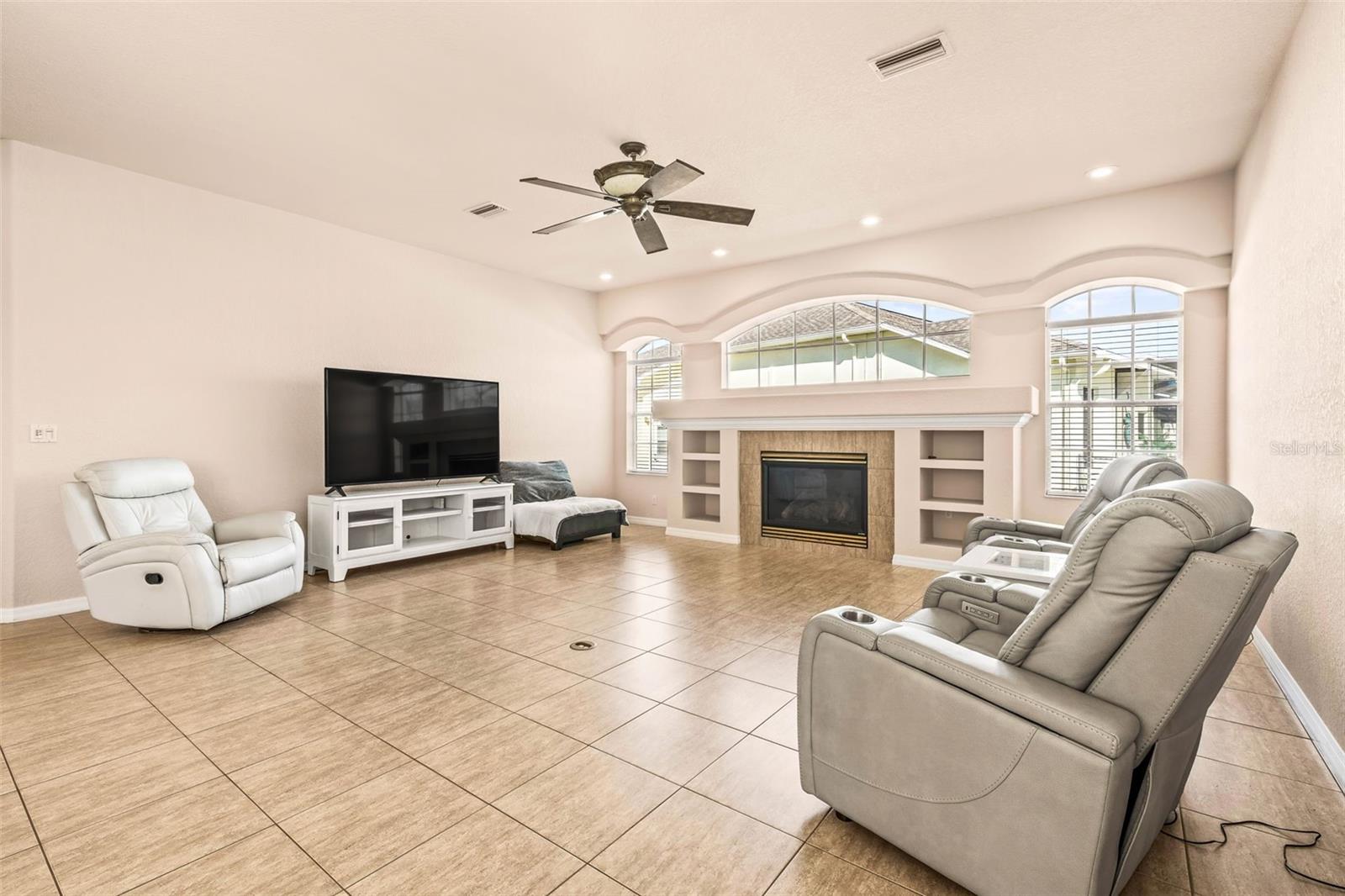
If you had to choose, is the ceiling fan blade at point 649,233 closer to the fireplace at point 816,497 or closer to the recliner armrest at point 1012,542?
the recliner armrest at point 1012,542

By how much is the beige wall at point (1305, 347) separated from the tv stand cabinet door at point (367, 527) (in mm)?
5684

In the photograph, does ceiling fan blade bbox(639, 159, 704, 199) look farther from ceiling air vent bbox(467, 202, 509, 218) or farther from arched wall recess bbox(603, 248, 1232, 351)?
arched wall recess bbox(603, 248, 1232, 351)

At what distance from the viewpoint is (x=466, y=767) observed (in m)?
2.26

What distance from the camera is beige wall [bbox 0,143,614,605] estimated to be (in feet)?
13.3

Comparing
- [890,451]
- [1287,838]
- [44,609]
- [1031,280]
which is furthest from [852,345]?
[44,609]

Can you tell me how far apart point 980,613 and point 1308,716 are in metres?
1.43

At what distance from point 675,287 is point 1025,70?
4741mm

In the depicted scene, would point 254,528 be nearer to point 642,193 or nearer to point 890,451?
point 642,193

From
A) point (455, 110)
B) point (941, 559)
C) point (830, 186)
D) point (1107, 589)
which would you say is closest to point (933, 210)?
point (830, 186)

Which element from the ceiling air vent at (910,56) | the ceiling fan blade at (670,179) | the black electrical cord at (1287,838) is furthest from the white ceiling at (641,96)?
the black electrical cord at (1287,838)

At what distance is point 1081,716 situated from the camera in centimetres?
137

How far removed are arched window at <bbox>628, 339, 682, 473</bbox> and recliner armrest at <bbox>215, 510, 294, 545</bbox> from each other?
4563mm

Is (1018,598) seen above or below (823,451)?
below

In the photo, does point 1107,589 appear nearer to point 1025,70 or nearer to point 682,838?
point 682,838
